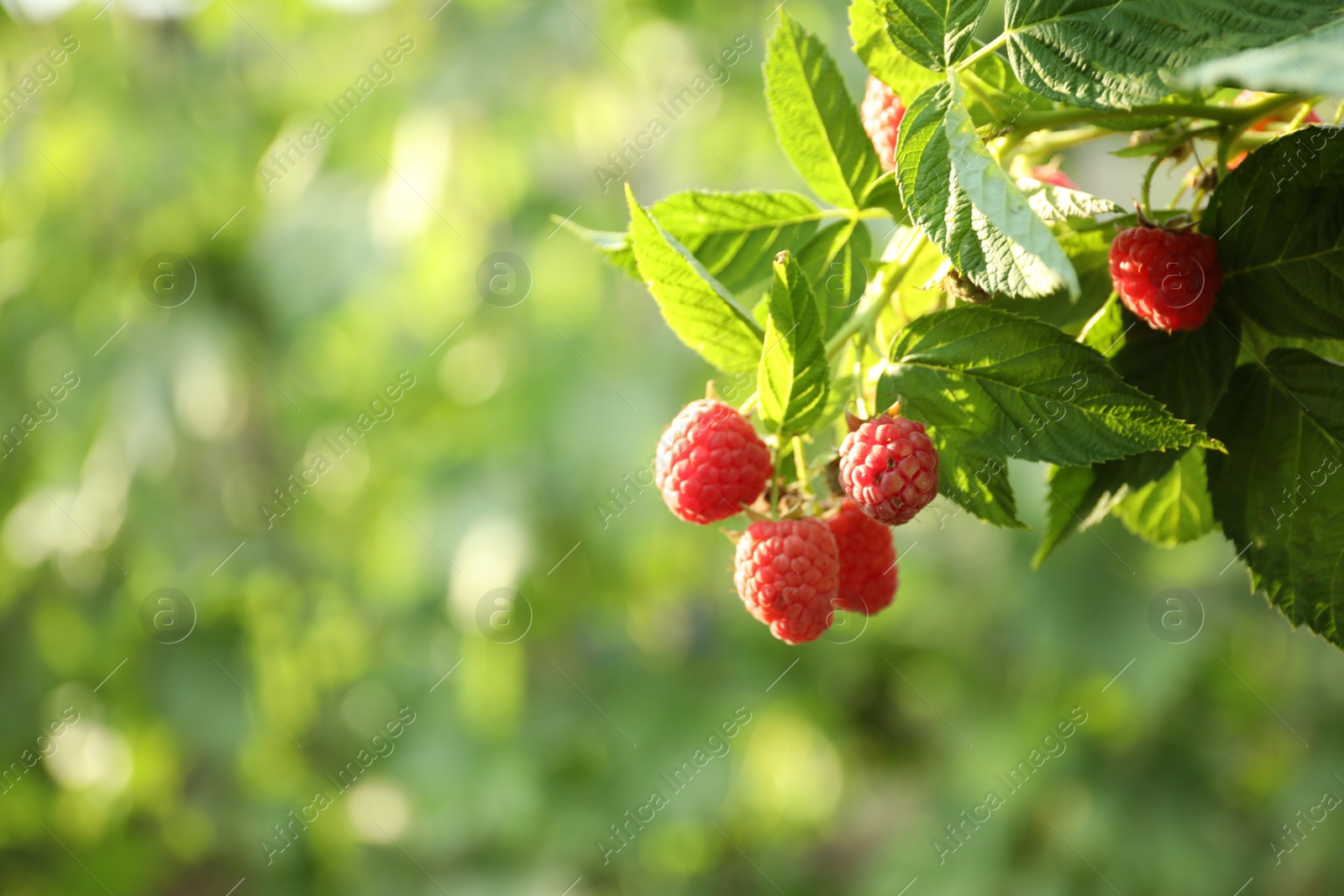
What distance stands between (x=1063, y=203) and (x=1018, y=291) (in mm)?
72

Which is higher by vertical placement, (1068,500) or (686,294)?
(686,294)

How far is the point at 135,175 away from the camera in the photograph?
2.24 m

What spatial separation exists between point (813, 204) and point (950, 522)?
6.46ft

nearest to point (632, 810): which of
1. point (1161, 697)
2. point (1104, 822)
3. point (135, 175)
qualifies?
point (1104, 822)

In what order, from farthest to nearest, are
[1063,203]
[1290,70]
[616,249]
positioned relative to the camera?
[616,249] → [1063,203] → [1290,70]

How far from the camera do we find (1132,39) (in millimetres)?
315

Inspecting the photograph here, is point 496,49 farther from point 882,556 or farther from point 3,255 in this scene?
point 882,556

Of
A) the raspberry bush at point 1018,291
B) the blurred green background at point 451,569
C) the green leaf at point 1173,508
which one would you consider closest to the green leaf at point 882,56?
the raspberry bush at point 1018,291

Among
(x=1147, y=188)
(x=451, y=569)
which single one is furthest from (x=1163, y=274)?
(x=451, y=569)

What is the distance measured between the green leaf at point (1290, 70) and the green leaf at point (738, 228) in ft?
0.70

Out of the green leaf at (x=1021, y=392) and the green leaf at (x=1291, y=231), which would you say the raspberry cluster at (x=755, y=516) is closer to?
the green leaf at (x=1021, y=392)

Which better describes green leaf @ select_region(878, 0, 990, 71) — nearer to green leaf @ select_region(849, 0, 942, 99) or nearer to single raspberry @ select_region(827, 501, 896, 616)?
green leaf @ select_region(849, 0, 942, 99)

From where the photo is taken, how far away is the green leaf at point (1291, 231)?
366 millimetres

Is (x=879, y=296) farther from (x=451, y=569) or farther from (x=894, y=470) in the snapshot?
(x=451, y=569)
